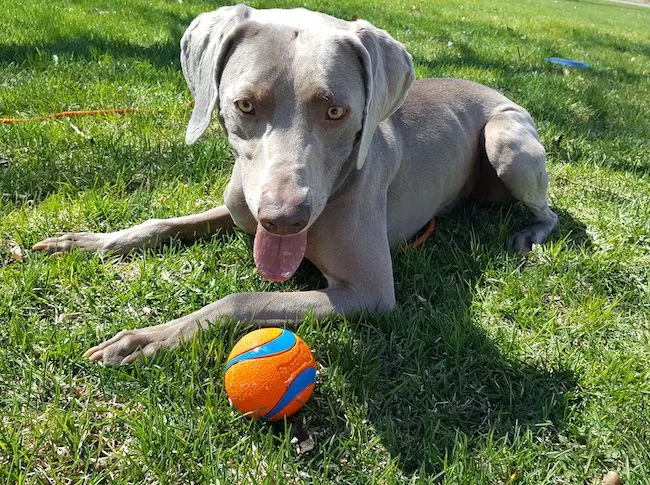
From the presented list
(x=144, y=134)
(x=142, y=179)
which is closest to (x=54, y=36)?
(x=144, y=134)

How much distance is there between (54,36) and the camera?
546cm

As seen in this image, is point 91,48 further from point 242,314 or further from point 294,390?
point 294,390

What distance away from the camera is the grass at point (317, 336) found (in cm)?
193

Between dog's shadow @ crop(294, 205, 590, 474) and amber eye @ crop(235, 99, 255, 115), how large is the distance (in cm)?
90

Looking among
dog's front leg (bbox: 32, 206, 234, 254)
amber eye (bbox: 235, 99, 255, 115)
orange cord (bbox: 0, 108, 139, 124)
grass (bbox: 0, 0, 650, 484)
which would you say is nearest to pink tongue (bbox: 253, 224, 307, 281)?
grass (bbox: 0, 0, 650, 484)

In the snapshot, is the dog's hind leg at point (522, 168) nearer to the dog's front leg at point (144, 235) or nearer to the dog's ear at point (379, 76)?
the dog's ear at point (379, 76)

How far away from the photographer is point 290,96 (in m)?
2.23

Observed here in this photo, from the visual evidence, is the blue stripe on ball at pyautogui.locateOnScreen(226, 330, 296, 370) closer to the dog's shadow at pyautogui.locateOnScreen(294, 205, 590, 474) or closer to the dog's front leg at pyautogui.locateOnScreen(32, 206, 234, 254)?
the dog's shadow at pyautogui.locateOnScreen(294, 205, 590, 474)

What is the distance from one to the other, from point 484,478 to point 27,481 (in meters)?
1.32

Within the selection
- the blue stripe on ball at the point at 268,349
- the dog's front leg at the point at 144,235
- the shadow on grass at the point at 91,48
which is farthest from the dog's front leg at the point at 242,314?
the shadow on grass at the point at 91,48

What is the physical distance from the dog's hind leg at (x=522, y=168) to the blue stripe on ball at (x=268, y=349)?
5.83ft

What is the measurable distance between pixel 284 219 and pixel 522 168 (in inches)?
75.8

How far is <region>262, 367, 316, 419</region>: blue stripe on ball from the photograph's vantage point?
1.98 metres

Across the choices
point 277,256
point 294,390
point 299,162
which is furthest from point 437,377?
point 299,162
